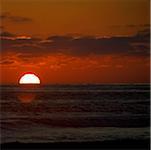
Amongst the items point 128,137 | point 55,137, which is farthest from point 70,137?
point 128,137

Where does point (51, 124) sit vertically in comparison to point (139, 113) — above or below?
below

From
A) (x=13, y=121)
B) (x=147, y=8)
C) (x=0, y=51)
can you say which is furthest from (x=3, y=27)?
(x=13, y=121)

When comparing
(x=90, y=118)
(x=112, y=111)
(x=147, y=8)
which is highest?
(x=112, y=111)

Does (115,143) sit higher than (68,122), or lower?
lower

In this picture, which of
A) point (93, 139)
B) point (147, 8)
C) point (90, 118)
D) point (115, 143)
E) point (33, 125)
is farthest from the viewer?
point (90, 118)

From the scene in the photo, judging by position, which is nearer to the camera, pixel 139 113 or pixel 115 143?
pixel 115 143

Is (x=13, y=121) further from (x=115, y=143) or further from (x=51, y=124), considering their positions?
(x=115, y=143)

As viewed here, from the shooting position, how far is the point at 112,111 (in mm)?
19281

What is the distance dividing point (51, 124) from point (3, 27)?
692 centimetres

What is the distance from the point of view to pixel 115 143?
29.1 ft

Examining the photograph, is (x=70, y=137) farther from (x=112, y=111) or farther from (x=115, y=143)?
(x=112, y=111)

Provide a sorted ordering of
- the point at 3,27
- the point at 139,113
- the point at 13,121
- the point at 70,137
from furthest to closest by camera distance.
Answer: the point at 139,113, the point at 13,121, the point at 70,137, the point at 3,27

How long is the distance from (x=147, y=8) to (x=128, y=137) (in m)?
3.95

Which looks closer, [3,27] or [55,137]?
[3,27]
